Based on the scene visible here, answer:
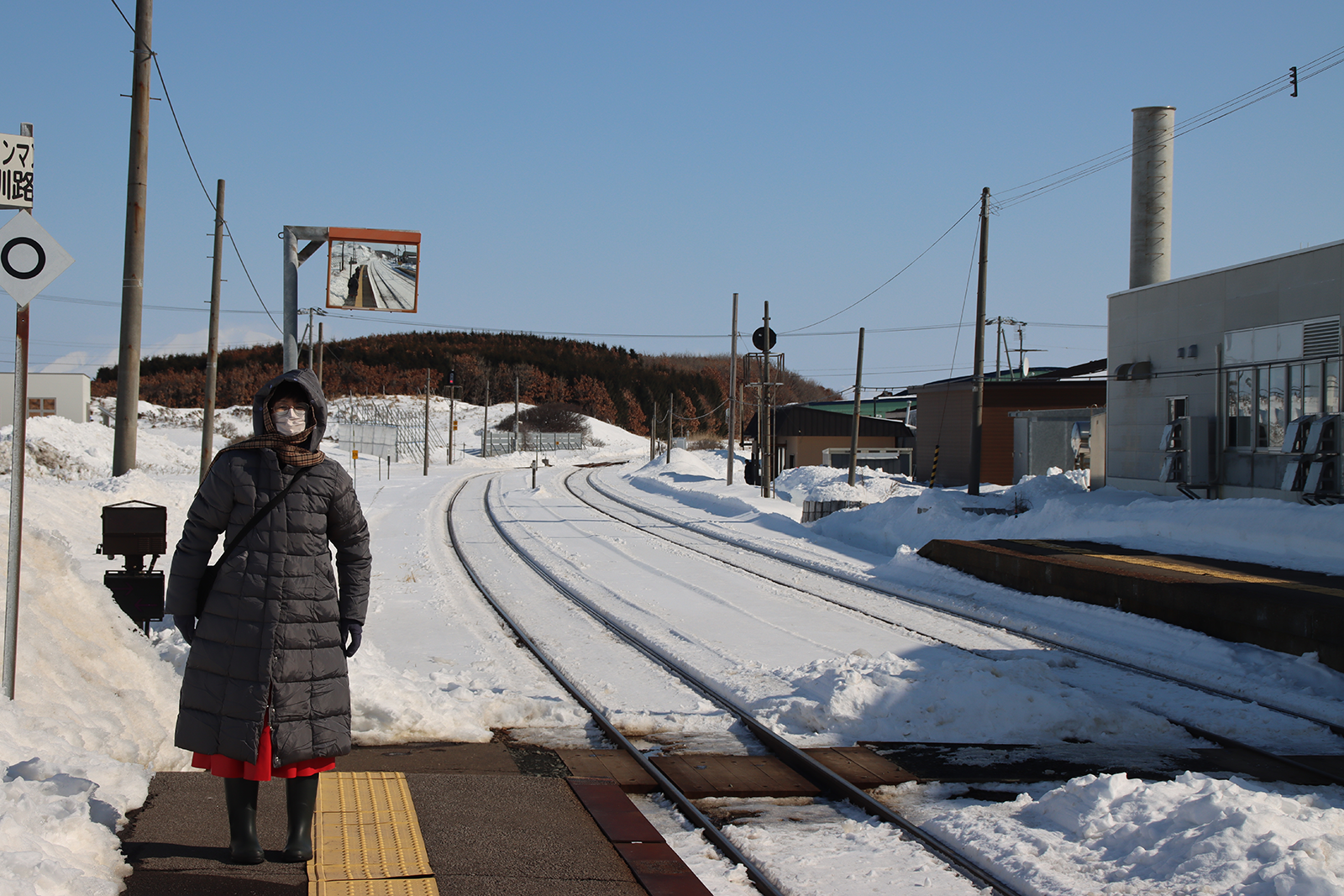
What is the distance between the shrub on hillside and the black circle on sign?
110690 mm

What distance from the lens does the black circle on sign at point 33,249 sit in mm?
5648

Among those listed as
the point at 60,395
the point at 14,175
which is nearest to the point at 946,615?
the point at 14,175

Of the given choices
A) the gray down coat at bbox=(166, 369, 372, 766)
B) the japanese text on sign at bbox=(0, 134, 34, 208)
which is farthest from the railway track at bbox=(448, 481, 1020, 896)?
the japanese text on sign at bbox=(0, 134, 34, 208)

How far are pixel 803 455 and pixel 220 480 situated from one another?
5905 cm

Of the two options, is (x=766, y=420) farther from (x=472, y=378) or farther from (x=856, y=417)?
(x=472, y=378)

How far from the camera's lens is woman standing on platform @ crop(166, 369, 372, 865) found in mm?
3785

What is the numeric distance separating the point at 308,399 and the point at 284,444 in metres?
0.20

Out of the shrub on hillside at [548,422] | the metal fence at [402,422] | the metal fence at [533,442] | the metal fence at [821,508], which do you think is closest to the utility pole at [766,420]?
the metal fence at [821,508]

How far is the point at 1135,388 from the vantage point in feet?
78.1

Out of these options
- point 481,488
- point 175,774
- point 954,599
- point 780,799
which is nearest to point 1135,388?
point 954,599

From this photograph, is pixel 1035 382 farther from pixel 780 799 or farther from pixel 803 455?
pixel 780 799

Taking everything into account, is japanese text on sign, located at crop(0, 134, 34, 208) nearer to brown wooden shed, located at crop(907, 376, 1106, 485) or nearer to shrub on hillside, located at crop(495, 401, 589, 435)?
brown wooden shed, located at crop(907, 376, 1106, 485)

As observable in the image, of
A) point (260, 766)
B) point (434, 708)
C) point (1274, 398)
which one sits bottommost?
point (434, 708)

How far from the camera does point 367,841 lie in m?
4.36
